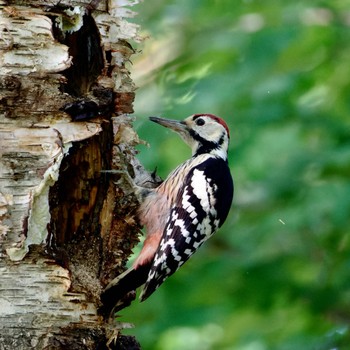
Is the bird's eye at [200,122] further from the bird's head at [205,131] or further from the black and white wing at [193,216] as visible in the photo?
the black and white wing at [193,216]

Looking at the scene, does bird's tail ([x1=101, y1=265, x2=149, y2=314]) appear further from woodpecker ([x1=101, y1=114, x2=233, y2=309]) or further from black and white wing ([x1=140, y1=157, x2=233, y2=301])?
black and white wing ([x1=140, y1=157, x2=233, y2=301])

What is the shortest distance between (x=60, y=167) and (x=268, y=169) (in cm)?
218

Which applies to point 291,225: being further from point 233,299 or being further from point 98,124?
point 98,124

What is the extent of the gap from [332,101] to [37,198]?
2.65m

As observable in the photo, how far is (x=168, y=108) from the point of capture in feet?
17.5

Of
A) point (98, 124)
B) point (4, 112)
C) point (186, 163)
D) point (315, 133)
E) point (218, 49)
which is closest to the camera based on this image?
point (4, 112)

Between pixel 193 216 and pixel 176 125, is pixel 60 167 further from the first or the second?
pixel 176 125

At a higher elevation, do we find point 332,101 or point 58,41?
point 58,41

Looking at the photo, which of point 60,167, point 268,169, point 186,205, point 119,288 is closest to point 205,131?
point 268,169

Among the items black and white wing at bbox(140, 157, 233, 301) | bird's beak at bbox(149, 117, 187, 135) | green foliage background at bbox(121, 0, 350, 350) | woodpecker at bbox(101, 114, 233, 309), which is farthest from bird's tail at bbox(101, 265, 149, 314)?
green foliage background at bbox(121, 0, 350, 350)

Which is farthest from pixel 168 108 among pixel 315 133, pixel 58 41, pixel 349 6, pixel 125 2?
pixel 58 41

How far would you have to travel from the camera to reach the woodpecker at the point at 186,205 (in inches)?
154

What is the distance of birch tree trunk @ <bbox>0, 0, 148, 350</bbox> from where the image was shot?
9.87 feet

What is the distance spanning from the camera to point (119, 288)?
3363 mm
